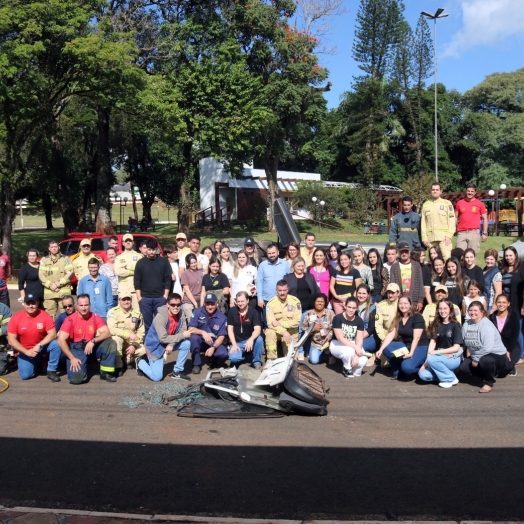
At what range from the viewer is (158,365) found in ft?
26.3

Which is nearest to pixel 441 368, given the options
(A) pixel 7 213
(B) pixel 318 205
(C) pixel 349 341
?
(C) pixel 349 341

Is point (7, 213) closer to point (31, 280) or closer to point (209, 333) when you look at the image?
point (31, 280)

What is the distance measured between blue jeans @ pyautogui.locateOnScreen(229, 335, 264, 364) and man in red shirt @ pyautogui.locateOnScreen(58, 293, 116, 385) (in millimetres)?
1677

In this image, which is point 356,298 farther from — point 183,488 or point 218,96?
point 218,96

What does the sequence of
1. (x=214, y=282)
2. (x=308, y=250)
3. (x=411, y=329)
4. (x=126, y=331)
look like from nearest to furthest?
(x=411, y=329)
(x=126, y=331)
(x=214, y=282)
(x=308, y=250)

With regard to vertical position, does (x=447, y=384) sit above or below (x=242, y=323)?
below

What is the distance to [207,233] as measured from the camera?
36.4 metres

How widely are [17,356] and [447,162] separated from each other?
49465 millimetres

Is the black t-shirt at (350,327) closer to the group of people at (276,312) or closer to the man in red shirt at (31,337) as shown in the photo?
the group of people at (276,312)

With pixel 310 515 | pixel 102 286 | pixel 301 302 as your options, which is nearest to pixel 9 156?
pixel 102 286

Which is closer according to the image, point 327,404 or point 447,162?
point 327,404

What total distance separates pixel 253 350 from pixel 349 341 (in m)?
1.40

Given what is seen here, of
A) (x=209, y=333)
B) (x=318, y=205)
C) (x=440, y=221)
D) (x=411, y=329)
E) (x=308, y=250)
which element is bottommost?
(x=209, y=333)

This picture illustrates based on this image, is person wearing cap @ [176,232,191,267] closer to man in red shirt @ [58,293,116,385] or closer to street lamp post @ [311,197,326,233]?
man in red shirt @ [58,293,116,385]
